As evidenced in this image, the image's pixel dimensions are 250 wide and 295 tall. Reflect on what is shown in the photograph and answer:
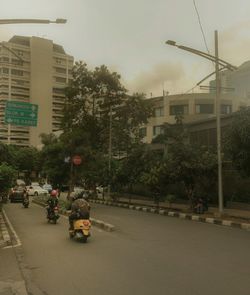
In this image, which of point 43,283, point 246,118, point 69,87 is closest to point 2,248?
point 43,283

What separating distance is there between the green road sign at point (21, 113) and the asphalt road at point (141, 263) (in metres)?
10.1

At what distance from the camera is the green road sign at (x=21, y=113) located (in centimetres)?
2488

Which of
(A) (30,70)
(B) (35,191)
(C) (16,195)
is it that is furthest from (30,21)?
(B) (35,191)

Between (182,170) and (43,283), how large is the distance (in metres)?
17.9

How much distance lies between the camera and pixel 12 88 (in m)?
25.9

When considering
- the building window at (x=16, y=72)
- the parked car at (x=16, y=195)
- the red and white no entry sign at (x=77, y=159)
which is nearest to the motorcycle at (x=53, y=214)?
the building window at (x=16, y=72)

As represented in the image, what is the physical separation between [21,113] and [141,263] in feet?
56.8

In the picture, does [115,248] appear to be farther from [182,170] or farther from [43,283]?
[182,170]

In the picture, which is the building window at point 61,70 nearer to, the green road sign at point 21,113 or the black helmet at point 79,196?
the green road sign at point 21,113

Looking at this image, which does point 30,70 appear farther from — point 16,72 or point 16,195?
point 16,195

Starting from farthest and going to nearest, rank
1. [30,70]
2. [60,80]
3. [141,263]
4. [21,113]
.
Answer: [60,80]
[21,113]
[30,70]
[141,263]

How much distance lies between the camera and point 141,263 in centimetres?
973

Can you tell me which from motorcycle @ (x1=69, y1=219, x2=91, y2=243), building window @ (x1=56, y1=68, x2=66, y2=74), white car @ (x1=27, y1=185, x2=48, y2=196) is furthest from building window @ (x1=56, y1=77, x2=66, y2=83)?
white car @ (x1=27, y1=185, x2=48, y2=196)

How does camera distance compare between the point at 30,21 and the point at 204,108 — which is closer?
the point at 30,21
